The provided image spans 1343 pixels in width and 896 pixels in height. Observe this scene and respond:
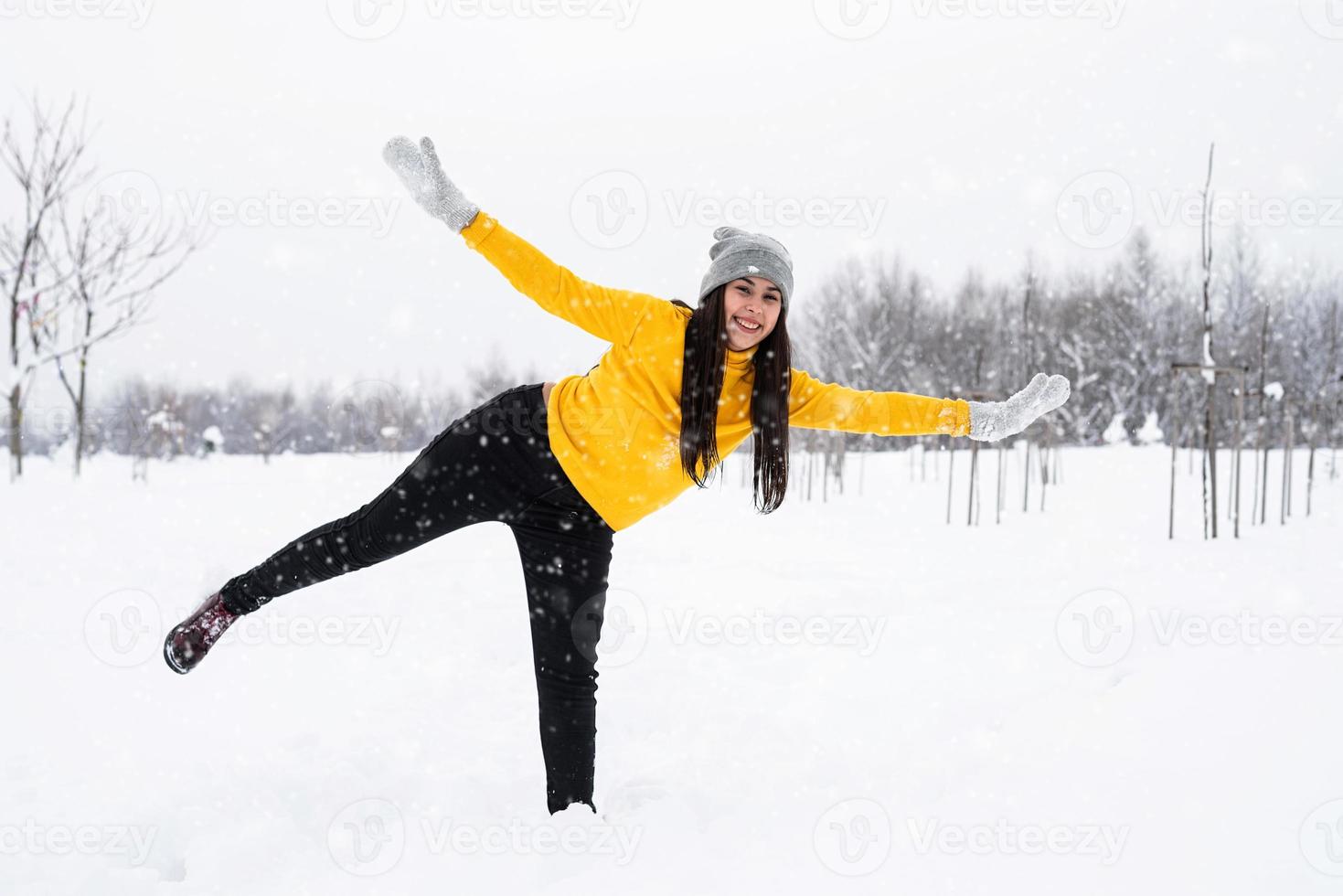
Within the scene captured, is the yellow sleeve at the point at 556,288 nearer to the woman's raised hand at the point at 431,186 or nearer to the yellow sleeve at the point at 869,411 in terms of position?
the woman's raised hand at the point at 431,186

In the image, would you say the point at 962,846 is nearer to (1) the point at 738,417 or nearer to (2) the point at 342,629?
(1) the point at 738,417

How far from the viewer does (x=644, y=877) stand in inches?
70.6

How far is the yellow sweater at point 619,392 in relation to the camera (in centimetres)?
194

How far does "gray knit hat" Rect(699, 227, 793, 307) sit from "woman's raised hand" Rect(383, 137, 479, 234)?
62cm

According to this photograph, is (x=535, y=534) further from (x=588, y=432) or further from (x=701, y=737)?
(x=701, y=737)

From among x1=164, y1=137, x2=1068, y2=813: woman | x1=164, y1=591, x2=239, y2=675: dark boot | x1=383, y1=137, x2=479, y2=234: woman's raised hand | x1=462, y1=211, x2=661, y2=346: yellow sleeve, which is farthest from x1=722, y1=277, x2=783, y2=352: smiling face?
x1=164, y1=591, x2=239, y2=675: dark boot

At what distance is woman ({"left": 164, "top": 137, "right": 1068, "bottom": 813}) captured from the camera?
200 cm

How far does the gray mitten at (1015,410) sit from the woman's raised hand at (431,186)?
143 cm

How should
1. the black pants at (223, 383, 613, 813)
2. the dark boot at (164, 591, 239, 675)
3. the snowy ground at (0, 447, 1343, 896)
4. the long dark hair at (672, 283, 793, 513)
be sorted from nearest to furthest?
the snowy ground at (0, 447, 1343, 896), the long dark hair at (672, 283, 793, 513), the black pants at (223, 383, 613, 813), the dark boot at (164, 591, 239, 675)

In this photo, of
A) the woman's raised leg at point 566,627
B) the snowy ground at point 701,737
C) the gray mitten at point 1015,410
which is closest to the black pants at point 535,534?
the woman's raised leg at point 566,627

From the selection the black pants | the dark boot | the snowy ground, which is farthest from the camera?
the dark boot

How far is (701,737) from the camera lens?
9.00ft

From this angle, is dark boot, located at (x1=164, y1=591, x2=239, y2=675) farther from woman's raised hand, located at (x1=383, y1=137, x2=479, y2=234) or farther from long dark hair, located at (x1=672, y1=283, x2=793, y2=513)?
long dark hair, located at (x1=672, y1=283, x2=793, y2=513)

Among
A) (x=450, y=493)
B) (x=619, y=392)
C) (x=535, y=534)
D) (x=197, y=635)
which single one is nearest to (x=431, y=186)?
(x=619, y=392)
